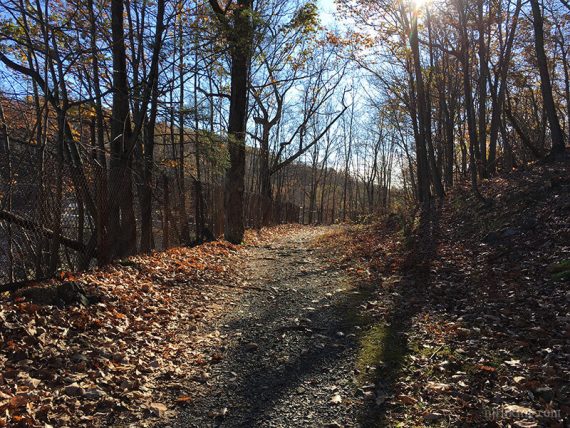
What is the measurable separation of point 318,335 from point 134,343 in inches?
89.6

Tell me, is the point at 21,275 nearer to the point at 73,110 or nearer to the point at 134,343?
the point at 134,343

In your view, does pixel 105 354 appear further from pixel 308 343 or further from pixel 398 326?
pixel 398 326

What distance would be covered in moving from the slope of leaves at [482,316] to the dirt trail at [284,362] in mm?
351

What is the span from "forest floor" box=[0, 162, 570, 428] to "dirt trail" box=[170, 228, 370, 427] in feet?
0.06

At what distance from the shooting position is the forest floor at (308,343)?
10.6 ft

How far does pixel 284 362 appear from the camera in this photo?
14.0ft

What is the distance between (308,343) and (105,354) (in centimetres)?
231

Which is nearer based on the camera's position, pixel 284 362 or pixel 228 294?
pixel 284 362

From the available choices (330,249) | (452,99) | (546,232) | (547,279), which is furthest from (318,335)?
(452,99)

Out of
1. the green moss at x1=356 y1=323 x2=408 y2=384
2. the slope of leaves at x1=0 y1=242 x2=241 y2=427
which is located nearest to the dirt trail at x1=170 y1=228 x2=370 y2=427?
the green moss at x1=356 y1=323 x2=408 y2=384

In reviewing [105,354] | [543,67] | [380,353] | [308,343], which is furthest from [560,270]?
[543,67]

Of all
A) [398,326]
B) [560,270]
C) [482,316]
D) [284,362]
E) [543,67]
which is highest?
[543,67]

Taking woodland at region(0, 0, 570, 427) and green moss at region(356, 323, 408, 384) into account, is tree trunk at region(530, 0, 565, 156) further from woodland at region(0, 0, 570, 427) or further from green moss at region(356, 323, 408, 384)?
green moss at region(356, 323, 408, 384)

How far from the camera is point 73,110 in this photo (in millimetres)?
8875
